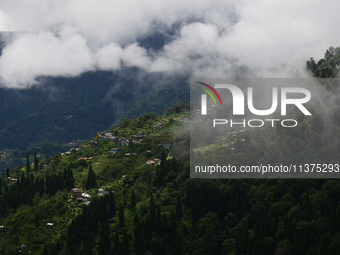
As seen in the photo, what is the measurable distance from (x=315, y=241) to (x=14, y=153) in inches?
4915

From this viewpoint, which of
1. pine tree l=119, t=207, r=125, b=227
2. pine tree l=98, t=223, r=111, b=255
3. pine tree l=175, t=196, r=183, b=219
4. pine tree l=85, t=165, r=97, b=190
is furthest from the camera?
pine tree l=85, t=165, r=97, b=190

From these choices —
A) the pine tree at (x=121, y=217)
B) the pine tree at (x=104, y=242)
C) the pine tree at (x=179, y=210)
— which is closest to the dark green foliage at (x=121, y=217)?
the pine tree at (x=121, y=217)

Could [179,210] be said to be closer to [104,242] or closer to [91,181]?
[104,242]

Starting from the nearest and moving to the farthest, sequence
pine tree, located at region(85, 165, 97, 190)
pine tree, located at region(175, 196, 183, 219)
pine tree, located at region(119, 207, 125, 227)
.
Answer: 1. pine tree, located at region(119, 207, 125, 227)
2. pine tree, located at region(175, 196, 183, 219)
3. pine tree, located at region(85, 165, 97, 190)

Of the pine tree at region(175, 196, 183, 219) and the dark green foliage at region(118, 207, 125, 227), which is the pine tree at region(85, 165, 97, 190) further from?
the pine tree at region(175, 196, 183, 219)

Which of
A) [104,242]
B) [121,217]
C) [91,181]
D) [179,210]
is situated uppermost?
[91,181]

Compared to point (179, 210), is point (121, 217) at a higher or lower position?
lower

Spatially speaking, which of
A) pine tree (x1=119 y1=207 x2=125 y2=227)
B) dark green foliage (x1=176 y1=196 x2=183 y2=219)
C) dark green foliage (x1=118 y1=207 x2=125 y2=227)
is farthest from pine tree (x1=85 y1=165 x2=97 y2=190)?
dark green foliage (x1=176 y1=196 x2=183 y2=219)

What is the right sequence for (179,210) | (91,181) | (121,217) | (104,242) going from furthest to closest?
1. (91,181)
2. (179,210)
3. (121,217)
4. (104,242)

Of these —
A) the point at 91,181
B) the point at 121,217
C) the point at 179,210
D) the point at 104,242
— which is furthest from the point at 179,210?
the point at 91,181

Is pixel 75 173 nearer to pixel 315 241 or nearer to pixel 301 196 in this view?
pixel 301 196

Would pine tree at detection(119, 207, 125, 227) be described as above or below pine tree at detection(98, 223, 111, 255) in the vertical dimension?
above

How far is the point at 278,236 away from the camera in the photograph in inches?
1837

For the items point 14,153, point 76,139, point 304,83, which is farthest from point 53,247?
point 76,139
